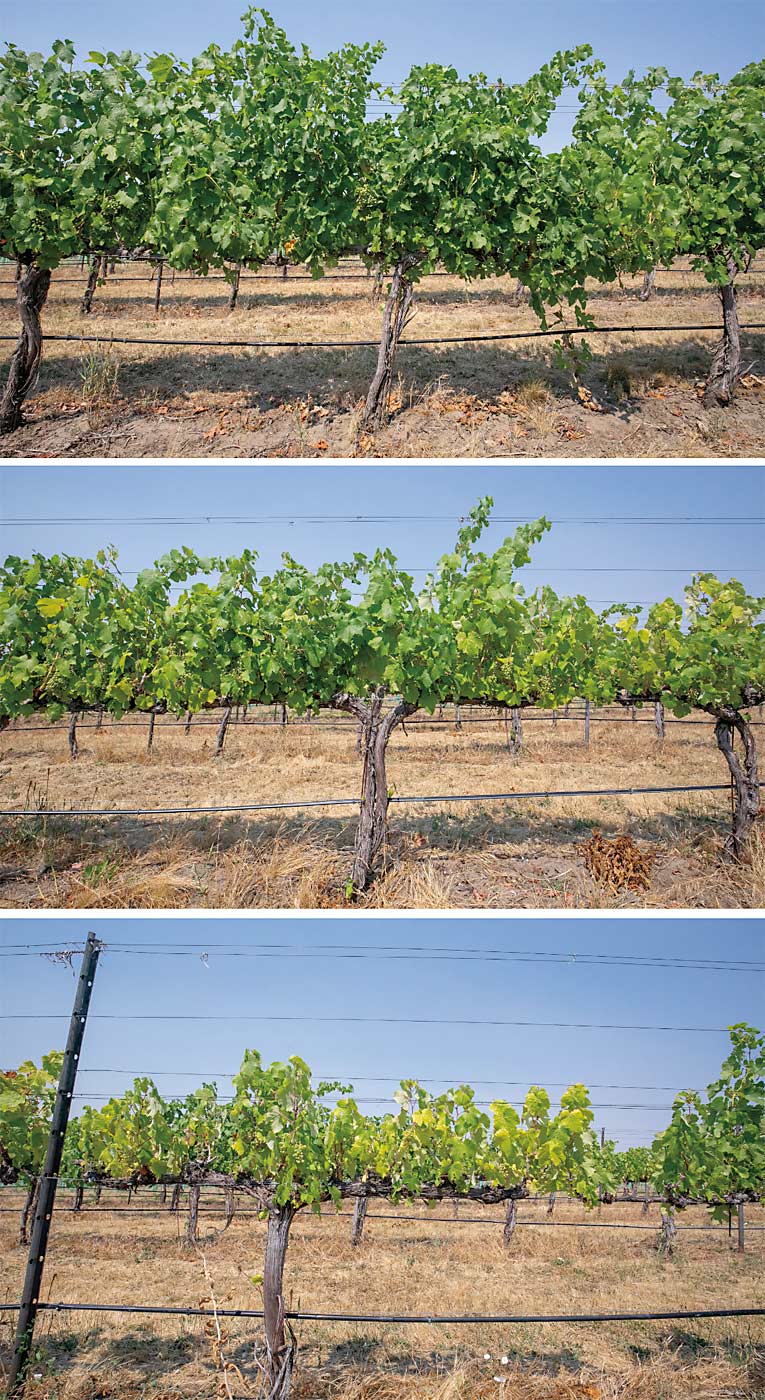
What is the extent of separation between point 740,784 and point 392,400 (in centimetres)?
508

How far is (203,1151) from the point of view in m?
6.20

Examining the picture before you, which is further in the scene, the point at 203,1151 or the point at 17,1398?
the point at 203,1151

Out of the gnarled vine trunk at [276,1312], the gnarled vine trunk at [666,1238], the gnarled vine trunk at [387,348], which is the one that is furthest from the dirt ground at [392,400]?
→ the gnarled vine trunk at [666,1238]

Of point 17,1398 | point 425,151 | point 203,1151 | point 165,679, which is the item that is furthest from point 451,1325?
point 425,151

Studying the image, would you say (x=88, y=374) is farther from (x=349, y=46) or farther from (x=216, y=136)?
(x=349, y=46)

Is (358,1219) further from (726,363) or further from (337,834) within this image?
(726,363)

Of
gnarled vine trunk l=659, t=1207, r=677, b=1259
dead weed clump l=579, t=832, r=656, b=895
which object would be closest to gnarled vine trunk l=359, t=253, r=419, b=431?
dead weed clump l=579, t=832, r=656, b=895

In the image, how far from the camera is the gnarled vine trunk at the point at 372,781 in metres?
6.50

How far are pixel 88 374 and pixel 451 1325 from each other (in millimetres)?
9800

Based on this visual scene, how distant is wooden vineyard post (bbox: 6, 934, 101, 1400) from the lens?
17.2 feet

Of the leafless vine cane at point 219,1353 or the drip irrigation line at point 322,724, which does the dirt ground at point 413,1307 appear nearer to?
the leafless vine cane at point 219,1353

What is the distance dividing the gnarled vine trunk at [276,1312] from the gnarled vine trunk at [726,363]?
341 inches

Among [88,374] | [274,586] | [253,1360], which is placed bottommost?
[253,1360]

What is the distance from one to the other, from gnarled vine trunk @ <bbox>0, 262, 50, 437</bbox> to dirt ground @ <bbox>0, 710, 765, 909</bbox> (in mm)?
3852
